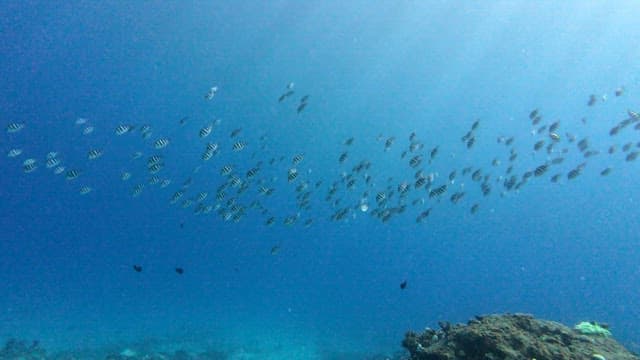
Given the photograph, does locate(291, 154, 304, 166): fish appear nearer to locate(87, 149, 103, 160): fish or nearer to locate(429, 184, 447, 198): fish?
locate(429, 184, 447, 198): fish

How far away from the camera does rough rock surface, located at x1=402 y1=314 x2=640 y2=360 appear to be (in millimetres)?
7574

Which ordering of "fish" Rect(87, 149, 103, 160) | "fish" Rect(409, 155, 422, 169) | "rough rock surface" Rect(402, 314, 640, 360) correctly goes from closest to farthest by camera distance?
"rough rock surface" Rect(402, 314, 640, 360) < "fish" Rect(409, 155, 422, 169) < "fish" Rect(87, 149, 103, 160)

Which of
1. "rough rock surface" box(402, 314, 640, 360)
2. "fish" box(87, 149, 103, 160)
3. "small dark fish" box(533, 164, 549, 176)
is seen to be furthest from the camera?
"fish" box(87, 149, 103, 160)

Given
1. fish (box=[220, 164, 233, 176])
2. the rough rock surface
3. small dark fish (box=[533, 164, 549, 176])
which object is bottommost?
the rough rock surface

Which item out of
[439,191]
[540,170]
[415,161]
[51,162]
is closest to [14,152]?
[51,162]

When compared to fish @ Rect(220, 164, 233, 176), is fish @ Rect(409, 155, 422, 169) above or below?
below

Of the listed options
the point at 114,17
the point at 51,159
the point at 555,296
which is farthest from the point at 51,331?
the point at 555,296

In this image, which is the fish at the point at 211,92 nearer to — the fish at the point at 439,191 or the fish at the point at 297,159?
the fish at the point at 297,159

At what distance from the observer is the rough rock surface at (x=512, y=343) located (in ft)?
24.8

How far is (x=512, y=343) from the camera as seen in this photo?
7723 millimetres

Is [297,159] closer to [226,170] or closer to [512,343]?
[226,170]

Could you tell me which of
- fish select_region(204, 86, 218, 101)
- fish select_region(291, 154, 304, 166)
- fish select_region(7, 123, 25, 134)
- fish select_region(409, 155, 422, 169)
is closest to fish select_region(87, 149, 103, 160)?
fish select_region(7, 123, 25, 134)

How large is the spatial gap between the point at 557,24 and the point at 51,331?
220 ft

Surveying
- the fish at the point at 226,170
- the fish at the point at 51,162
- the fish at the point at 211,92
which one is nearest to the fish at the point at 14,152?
the fish at the point at 51,162
